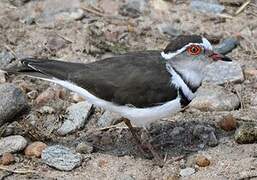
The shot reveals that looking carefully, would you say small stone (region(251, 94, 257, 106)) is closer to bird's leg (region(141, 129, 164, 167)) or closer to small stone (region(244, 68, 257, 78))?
small stone (region(244, 68, 257, 78))

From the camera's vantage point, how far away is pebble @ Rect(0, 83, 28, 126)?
6.93m

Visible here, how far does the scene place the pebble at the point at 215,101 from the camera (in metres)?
7.28

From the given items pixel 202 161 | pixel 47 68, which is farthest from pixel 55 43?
pixel 202 161

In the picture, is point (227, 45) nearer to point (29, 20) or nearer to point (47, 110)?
point (47, 110)

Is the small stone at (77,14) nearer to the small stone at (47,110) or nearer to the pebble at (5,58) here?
the pebble at (5,58)

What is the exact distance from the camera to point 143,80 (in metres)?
6.37

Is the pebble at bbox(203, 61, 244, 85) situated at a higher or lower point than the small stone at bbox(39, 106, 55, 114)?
higher

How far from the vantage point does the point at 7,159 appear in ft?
21.4

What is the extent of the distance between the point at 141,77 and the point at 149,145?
77 centimetres

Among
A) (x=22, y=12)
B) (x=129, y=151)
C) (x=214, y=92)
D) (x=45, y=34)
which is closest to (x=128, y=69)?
(x=129, y=151)

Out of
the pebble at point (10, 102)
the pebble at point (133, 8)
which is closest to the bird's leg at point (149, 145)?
the pebble at point (10, 102)

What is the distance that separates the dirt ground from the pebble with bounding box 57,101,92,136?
0.07m

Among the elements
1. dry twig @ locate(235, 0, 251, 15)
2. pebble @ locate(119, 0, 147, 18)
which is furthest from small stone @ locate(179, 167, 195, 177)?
dry twig @ locate(235, 0, 251, 15)

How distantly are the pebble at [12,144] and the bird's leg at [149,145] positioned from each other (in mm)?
1217
